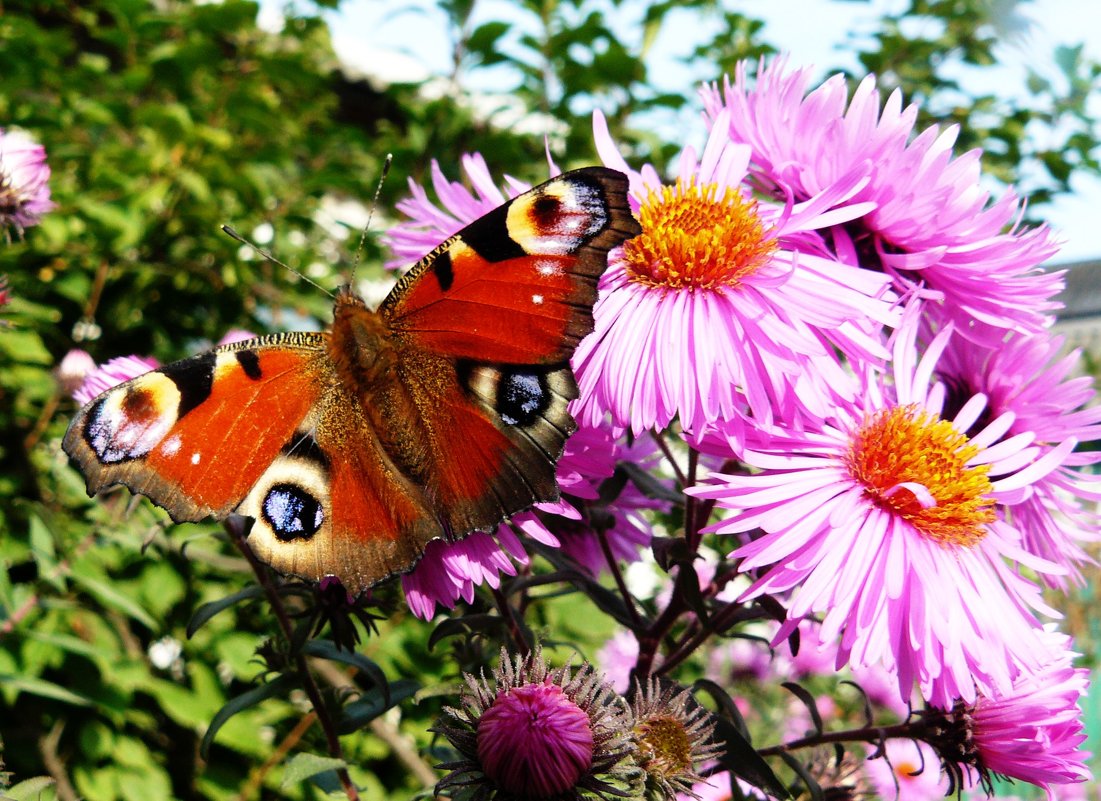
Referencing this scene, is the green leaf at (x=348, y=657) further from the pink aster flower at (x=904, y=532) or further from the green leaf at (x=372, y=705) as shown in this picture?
the pink aster flower at (x=904, y=532)

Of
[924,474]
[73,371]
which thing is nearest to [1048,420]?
[924,474]

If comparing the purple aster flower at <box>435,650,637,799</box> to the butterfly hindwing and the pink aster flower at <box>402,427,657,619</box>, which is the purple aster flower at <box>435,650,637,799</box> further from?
the butterfly hindwing

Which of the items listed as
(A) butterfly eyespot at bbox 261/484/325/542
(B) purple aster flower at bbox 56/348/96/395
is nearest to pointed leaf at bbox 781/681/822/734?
(A) butterfly eyespot at bbox 261/484/325/542

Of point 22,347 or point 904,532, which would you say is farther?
point 22,347

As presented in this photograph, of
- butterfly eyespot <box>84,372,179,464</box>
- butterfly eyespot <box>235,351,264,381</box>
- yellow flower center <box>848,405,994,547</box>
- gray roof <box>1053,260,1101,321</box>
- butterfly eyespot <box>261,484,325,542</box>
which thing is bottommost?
gray roof <box>1053,260,1101,321</box>

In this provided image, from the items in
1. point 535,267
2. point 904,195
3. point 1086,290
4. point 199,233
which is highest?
point 904,195

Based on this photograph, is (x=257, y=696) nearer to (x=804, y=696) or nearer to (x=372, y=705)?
(x=372, y=705)

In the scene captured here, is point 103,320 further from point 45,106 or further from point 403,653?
point 403,653
